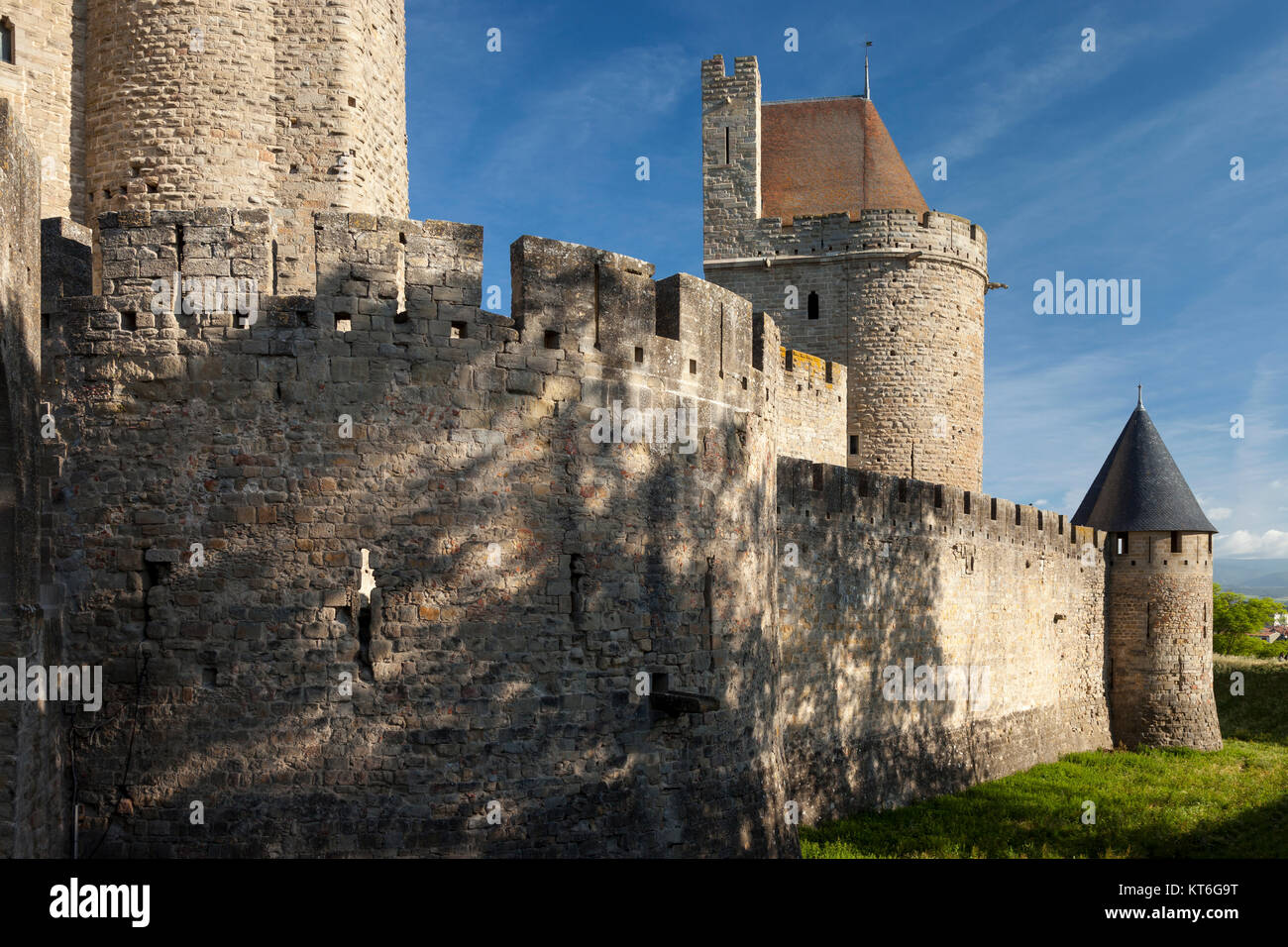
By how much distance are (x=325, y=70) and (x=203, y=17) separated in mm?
1335

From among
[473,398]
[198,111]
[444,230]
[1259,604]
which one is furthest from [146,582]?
[1259,604]

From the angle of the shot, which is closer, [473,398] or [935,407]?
[473,398]

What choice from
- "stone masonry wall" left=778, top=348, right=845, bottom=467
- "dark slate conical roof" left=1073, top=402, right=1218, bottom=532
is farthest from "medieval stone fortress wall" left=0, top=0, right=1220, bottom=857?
"dark slate conical roof" left=1073, top=402, right=1218, bottom=532

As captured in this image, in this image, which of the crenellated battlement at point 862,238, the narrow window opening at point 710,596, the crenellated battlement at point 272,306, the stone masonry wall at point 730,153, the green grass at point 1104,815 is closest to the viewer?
the crenellated battlement at point 272,306

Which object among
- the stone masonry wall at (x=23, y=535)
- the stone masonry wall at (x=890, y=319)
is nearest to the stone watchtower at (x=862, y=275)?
the stone masonry wall at (x=890, y=319)

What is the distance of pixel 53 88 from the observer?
11125 millimetres

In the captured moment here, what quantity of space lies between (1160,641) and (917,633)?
10.0m

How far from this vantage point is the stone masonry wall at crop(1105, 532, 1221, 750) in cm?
2175

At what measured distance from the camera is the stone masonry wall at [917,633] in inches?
486

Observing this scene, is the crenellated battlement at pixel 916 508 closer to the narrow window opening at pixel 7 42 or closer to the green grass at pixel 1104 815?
the green grass at pixel 1104 815

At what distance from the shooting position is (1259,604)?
52.7 meters

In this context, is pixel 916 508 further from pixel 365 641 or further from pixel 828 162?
pixel 828 162

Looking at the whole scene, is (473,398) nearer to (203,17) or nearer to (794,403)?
(203,17)

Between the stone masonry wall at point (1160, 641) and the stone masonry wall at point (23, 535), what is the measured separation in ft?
69.3
